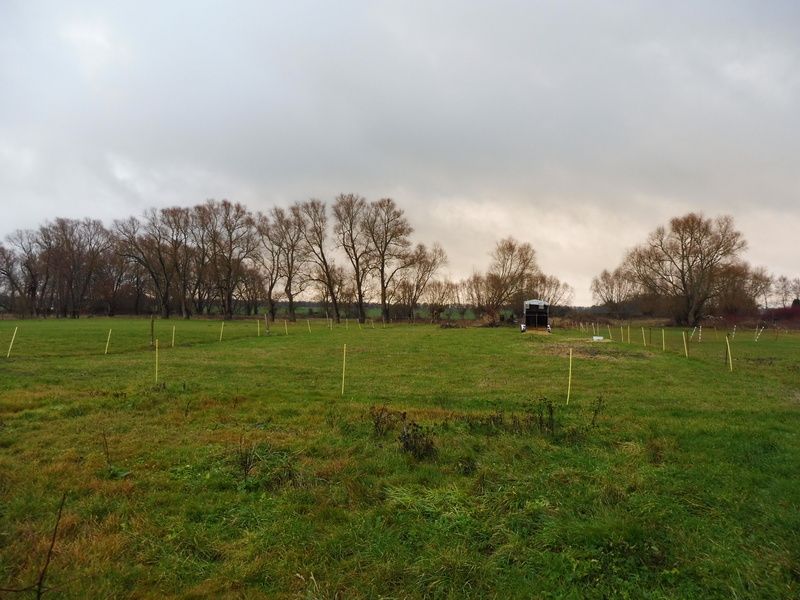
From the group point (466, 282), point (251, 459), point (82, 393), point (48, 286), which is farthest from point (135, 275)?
point (251, 459)

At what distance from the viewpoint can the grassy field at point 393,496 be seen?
3420 millimetres

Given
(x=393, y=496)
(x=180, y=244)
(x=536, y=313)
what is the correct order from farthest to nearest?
(x=180, y=244)
(x=536, y=313)
(x=393, y=496)

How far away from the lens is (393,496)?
4.88m

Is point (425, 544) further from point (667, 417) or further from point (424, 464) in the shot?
point (667, 417)

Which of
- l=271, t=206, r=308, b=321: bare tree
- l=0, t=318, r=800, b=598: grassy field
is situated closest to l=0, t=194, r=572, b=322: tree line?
l=271, t=206, r=308, b=321: bare tree

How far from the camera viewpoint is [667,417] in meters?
8.95

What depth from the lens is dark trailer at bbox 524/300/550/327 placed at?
4434 cm

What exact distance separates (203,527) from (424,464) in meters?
2.76

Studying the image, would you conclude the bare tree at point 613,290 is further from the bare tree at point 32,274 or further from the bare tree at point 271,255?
the bare tree at point 32,274

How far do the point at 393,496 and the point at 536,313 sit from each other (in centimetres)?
4217

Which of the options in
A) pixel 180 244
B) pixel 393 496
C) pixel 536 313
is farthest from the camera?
pixel 180 244

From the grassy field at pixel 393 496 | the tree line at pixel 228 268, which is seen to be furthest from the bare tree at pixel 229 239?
the grassy field at pixel 393 496

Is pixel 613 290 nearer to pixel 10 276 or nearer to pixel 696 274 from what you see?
pixel 696 274

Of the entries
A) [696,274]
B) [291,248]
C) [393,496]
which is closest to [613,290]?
[696,274]
